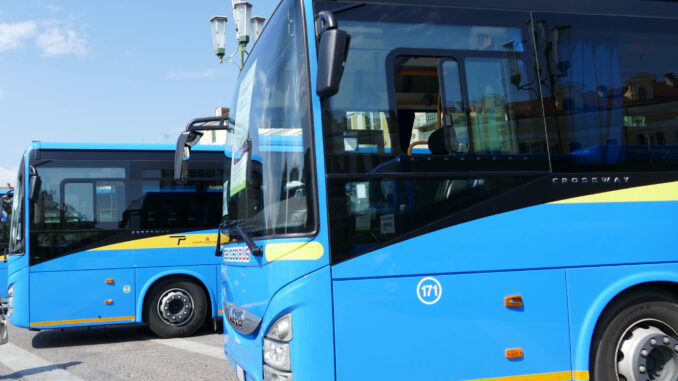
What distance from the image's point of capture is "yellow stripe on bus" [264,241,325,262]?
3.99m

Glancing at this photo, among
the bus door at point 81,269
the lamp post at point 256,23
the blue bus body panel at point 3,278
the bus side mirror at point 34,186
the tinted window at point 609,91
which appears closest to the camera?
the tinted window at point 609,91

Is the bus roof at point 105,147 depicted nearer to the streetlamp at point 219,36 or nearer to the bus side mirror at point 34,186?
the bus side mirror at point 34,186

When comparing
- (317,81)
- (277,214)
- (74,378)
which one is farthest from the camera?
(74,378)

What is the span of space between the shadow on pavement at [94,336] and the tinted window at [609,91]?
308 inches

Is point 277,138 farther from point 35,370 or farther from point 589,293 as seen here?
point 35,370

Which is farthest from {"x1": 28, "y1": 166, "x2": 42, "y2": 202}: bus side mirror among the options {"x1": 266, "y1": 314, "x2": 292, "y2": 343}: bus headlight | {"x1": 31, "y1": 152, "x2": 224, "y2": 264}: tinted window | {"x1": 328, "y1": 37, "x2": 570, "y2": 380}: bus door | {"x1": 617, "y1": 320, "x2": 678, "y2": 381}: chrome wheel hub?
{"x1": 617, "y1": 320, "x2": 678, "y2": 381}: chrome wheel hub

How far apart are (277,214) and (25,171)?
24.2ft

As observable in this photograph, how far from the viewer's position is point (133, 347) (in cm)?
964

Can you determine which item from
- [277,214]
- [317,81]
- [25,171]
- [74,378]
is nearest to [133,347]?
[74,378]

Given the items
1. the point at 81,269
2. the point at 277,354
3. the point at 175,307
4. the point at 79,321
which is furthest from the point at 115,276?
the point at 277,354

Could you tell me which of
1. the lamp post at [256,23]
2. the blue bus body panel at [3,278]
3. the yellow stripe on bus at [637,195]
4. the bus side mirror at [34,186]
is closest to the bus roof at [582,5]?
the yellow stripe on bus at [637,195]

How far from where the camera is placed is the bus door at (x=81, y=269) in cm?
981

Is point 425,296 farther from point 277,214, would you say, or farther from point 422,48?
point 422,48

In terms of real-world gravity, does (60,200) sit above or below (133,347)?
above
